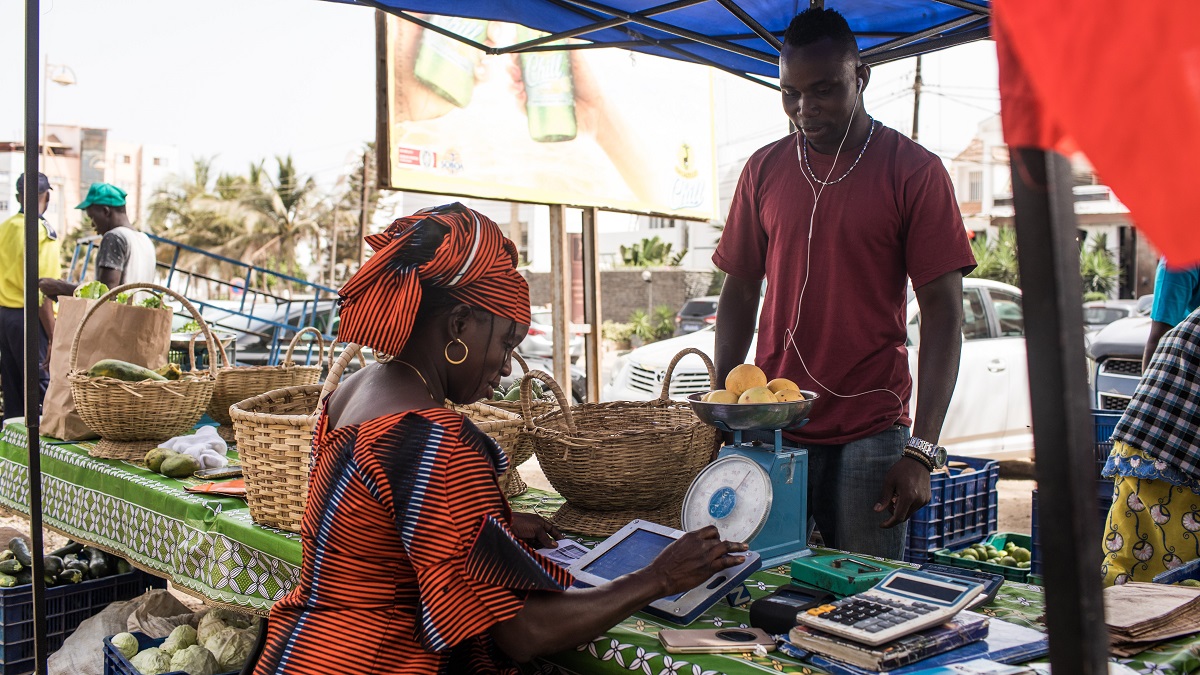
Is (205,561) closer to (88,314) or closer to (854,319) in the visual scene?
(88,314)

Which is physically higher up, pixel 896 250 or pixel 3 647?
pixel 896 250

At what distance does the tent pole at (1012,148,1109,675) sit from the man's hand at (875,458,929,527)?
1.39m

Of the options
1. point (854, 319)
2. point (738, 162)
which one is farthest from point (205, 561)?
point (738, 162)

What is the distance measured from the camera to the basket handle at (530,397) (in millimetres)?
2532

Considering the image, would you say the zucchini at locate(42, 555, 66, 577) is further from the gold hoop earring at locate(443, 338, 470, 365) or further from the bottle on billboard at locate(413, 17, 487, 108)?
the bottle on billboard at locate(413, 17, 487, 108)

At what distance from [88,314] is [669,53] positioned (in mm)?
2708

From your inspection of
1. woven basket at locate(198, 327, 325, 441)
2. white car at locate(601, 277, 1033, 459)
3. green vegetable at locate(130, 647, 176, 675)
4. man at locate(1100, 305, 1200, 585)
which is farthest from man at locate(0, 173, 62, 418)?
man at locate(1100, 305, 1200, 585)

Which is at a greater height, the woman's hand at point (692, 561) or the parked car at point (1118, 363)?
the parked car at point (1118, 363)

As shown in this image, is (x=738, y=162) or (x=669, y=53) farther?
(x=738, y=162)

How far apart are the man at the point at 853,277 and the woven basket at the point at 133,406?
2.30 meters

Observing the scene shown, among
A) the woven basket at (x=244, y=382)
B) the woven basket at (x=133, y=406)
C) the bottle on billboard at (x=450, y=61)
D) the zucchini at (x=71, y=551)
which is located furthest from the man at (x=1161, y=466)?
the bottle on billboard at (x=450, y=61)

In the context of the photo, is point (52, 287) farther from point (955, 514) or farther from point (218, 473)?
point (955, 514)

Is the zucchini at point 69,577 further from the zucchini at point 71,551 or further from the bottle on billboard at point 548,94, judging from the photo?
the bottle on billboard at point 548,94

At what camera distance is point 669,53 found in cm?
422
